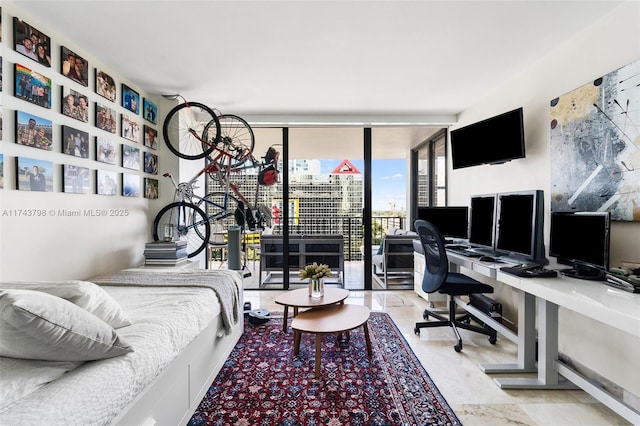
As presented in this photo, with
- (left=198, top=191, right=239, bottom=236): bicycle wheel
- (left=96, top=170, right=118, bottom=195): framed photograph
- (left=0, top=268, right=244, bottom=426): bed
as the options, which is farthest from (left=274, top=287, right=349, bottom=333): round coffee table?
(left=96, top=170, right=118, bottom=195): framed photograph

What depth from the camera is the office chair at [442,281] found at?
8.29 feet

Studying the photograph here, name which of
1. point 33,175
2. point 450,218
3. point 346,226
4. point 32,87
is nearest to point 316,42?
point 32,87

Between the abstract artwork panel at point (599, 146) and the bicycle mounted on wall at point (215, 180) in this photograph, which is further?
the bicycle mounted on wall at point (215, 180)

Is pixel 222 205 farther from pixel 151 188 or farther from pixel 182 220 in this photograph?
pixel 151 188

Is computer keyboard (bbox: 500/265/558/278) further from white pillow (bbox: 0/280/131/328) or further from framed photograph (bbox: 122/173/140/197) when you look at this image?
framed photograph (bbox: 122/173/140/197)

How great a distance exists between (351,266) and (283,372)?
3.59 metres

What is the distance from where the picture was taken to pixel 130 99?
9.61 feet

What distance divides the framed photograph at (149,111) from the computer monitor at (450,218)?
349 cm

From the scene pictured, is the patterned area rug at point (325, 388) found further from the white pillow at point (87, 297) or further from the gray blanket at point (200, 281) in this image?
the white pillow at point (87, 297)

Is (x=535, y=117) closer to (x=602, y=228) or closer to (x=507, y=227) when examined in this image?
(x=507, y=227)

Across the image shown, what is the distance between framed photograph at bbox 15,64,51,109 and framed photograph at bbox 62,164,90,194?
1.54 feet

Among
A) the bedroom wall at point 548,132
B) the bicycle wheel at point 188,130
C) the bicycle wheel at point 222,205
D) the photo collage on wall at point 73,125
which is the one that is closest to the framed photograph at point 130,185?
the photo collage on wall at point 73,125

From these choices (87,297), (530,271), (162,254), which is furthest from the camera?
(162,254)

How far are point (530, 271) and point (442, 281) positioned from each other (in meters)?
0.73
